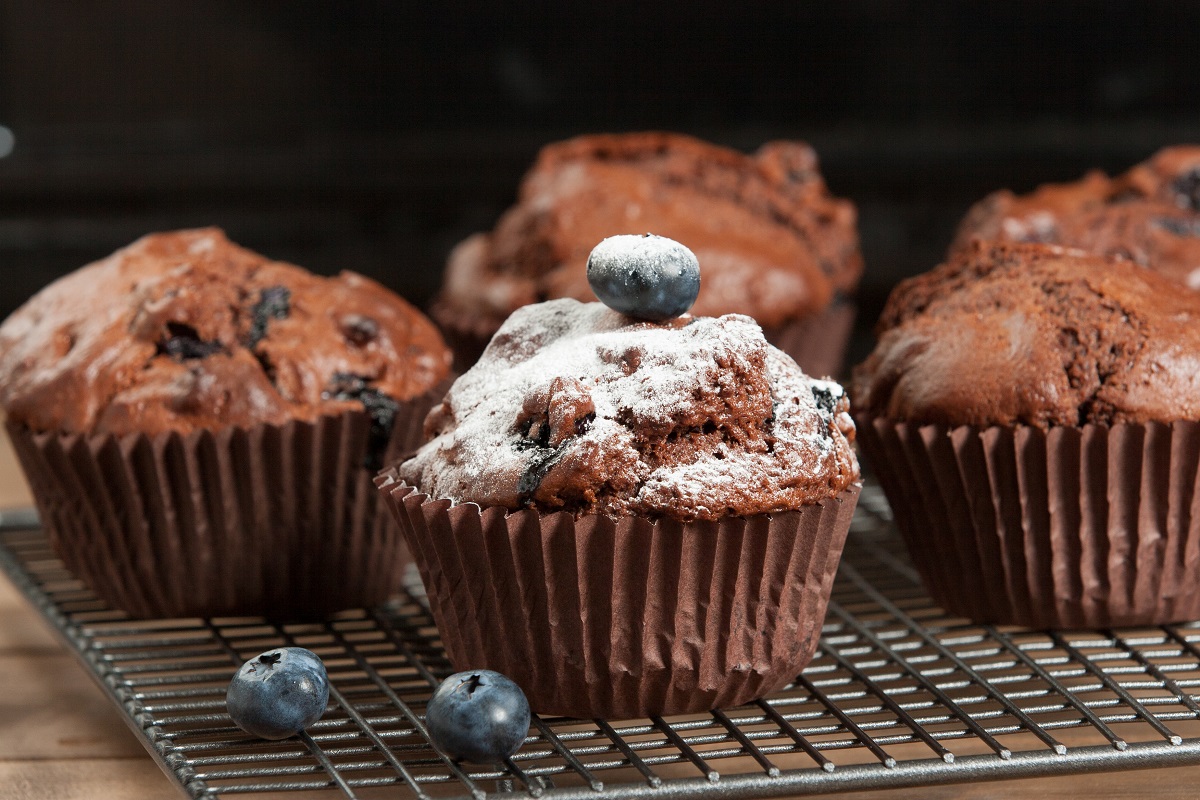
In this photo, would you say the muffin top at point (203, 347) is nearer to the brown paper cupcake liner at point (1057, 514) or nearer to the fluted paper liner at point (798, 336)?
the fluted paper liner at point (798, 336)

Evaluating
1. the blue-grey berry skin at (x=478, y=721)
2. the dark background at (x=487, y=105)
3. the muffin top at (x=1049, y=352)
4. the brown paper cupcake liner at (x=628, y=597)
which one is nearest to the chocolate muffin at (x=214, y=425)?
the brown paper cupcake liner at (x=628, y=597)

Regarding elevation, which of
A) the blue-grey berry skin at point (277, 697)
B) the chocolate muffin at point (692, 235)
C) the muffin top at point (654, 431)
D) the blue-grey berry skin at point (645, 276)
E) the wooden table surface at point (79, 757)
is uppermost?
the blue-grey berry skin at point (645, 276)

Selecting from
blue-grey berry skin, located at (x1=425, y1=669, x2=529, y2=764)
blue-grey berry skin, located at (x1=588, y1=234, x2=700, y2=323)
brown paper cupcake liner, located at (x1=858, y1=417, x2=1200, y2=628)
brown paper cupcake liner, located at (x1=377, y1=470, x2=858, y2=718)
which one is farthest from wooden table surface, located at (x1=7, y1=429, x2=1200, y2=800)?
blue-grey berry skin, located at (x1=588, y1=234, x2=700, y2=323)

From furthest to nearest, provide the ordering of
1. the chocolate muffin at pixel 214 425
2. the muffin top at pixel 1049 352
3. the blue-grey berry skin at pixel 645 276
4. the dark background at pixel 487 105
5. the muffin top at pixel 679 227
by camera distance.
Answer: the dark background at pixel 487 105
the muffin top at pixel 679 227
the chocolate muffin at pixel 214 425
the muffin top at pixel 1049 352
the blue-grey berry skin at pixel 645 276

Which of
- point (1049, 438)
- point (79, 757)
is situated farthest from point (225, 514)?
point (1049, 438)

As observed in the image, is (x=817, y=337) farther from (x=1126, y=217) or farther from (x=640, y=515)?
(x=640, y=515)

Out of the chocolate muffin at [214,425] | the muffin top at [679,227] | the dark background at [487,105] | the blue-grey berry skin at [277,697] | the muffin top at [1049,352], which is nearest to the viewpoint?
the blue-grey berry skin at [277,697]

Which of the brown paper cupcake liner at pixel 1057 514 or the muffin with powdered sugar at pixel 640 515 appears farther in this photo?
the brown paper cupcake liner at pixel 1057 514
